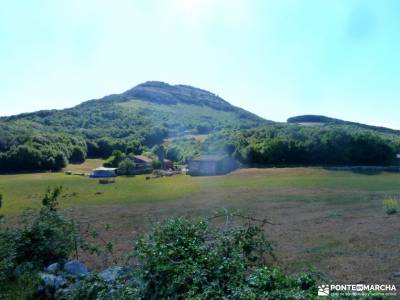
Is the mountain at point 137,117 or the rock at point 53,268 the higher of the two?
the mountain at point 137,117

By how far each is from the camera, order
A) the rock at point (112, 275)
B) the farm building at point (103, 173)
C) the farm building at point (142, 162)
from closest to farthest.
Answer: the rock at point (112, 275), the farm building at point (103, 173), the farm building at point (142, 162)

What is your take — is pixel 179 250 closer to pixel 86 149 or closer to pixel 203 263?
pixel 203 263

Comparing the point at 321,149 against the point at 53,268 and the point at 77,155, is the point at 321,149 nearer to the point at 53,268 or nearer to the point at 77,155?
the point at 77,155

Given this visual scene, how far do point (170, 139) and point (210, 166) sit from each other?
52715 mm

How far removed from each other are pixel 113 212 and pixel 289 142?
164 ft

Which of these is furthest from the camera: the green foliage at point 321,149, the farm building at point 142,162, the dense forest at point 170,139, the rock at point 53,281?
the farm building at point 142,162

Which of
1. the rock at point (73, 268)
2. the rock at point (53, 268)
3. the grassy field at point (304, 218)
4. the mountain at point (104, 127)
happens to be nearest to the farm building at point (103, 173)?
the mountain at point (104, 127)

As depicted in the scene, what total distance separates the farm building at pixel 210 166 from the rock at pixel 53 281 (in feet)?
194

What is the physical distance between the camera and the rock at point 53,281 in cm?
851

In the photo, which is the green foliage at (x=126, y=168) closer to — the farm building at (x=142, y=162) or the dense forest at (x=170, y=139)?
the farm building at (x=142, y=162)

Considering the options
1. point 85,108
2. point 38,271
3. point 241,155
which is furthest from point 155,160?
point 85,108

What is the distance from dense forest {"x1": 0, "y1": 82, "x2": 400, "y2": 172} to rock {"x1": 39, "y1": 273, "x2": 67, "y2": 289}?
212 ft

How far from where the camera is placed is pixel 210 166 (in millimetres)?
69375

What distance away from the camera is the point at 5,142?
84688mm
